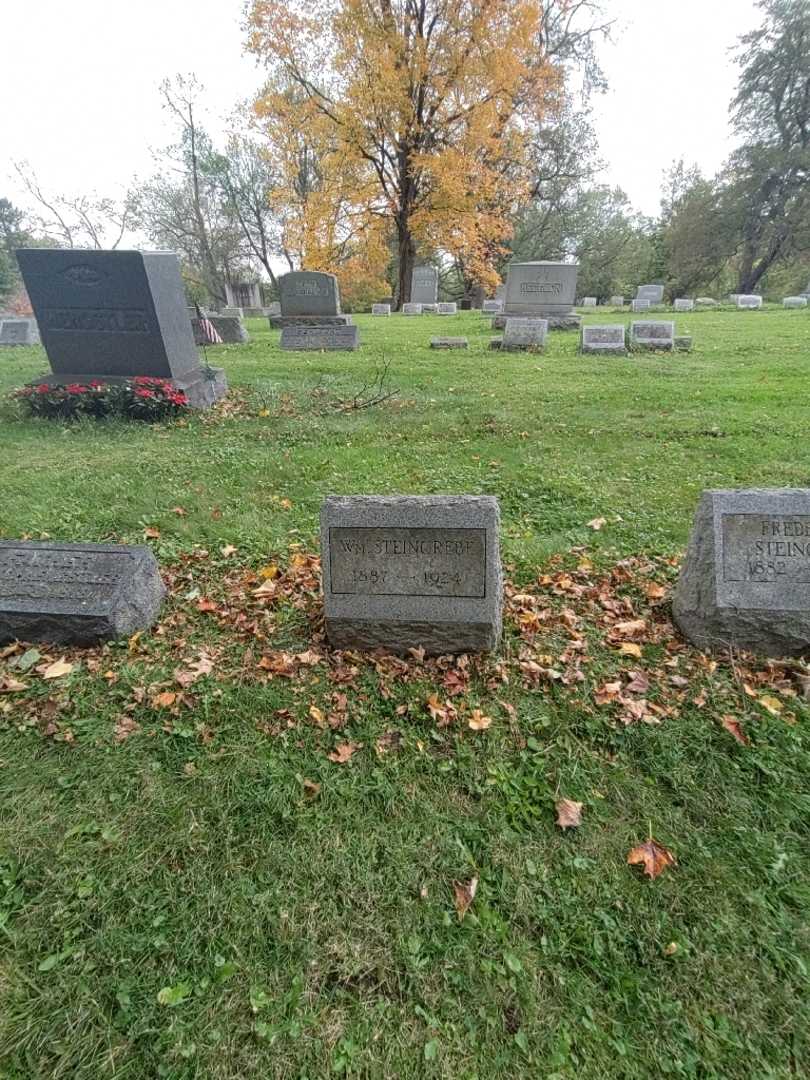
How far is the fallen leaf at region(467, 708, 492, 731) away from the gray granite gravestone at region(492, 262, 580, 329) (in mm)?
15078

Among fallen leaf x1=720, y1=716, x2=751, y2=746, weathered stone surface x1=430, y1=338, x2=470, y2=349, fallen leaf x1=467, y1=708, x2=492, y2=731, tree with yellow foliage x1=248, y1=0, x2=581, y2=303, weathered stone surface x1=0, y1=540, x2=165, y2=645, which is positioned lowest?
fallen leaf x1=467, y1=708, x2=492, y2=731

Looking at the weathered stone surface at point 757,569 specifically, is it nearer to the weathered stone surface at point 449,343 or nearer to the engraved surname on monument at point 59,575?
the engraved surname on monument at point 59,575

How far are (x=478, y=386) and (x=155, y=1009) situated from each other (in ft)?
29.1

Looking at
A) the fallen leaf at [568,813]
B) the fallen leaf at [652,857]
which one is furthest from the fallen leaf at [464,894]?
the fallen leaf at [652,857]

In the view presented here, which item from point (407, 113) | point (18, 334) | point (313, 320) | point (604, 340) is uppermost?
point (407, 113)

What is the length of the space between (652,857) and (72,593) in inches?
131

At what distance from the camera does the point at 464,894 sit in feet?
6.77

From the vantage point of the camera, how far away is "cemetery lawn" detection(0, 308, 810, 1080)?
1703 millimetres

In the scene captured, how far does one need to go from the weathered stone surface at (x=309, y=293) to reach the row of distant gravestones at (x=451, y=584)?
49.5 feet

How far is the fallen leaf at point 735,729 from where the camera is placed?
259cm

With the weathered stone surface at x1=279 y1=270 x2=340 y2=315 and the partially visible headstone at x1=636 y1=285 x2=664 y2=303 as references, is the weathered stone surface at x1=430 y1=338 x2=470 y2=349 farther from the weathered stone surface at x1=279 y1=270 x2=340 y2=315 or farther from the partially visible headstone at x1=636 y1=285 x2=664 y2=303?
the partially visible headstone at x1=636 y1=285 x2=664 y2=303

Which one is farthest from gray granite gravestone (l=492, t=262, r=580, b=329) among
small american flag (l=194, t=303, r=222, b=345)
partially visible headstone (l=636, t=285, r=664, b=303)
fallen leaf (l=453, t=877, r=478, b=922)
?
partially visible headstone (l=636, t=285, r=664, b=303)

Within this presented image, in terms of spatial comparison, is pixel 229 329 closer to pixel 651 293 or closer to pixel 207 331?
pixel 207 331


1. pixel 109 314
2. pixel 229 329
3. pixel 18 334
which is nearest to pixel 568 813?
pixel 109 314
